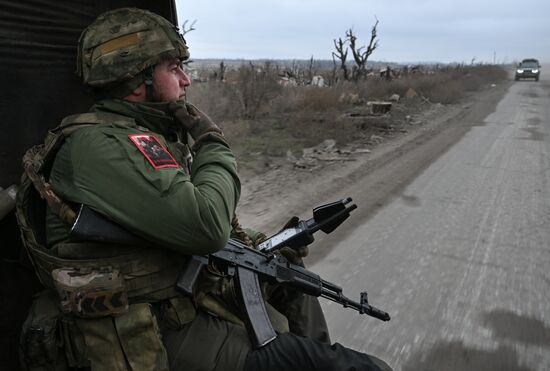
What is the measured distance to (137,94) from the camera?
1.72 m

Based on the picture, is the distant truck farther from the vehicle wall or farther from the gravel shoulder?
the vehicle wall

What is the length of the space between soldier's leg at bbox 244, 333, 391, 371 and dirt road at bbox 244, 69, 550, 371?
1137 mm

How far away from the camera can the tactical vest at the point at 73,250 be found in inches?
57.8

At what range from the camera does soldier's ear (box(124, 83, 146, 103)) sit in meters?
1.71

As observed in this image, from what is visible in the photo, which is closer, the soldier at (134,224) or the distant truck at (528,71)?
the soldier at (134,224)

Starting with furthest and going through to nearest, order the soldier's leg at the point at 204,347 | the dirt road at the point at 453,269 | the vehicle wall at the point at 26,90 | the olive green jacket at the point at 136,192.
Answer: the dirt road at the point at 453,269 < the vehicle wall at the point at 26,90 < the soldier's leg at the point at 204,347 < the olive green jacket at the point at 136,192

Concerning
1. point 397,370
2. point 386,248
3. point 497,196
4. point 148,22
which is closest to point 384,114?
point 497,196

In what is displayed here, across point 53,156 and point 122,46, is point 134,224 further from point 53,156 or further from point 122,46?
point 122,46

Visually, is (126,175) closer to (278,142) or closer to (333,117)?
(278,142)

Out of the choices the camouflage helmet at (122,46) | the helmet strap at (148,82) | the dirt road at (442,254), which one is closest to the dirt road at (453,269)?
the dirt road at (442,254)

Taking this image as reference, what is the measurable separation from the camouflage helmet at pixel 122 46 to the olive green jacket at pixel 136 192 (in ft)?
0.80

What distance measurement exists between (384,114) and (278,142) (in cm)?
485

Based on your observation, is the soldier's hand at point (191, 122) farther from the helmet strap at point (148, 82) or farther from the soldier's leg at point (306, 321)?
the soldier's leg at point (306, 321)

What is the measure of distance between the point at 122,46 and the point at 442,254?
325 cm
